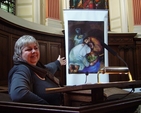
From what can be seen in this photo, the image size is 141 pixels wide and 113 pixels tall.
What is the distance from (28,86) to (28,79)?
0.15ft

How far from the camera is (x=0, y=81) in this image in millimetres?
4152

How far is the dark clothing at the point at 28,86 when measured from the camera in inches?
41.9

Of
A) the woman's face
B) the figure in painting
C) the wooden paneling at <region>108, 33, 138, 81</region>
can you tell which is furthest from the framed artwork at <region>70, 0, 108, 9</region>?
the woman's face

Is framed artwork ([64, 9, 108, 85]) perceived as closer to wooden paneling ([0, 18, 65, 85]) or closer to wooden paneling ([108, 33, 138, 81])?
wooden paneling ([0, 18, 65, 85])

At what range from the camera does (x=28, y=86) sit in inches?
45.8

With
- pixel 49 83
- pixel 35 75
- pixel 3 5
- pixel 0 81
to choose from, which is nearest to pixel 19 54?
pixel 35 75

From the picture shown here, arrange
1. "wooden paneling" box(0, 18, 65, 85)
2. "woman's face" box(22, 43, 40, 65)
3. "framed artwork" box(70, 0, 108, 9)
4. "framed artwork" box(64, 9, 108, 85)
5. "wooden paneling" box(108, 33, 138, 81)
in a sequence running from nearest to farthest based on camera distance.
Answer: "woman's face" box(22, 43, 40, 65) → "wooden paneling" box(0, 18, 65, 85) → "framed artwork" box(64, 9, 108, 85) → "wooden paneling" box(108, 33, 138, 81) → "framed artwork" box(70, 0, 108, 9)

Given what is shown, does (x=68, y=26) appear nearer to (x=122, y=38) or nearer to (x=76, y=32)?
(x=76, y=32)

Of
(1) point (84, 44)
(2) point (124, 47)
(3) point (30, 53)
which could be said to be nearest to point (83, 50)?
(1) point (84, 44)

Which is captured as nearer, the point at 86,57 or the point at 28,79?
the point at 28,79

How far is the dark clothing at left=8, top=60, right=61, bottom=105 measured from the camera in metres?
1.06

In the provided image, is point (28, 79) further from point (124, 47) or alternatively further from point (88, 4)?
point (88, 4)

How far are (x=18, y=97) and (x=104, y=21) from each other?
3.89 m

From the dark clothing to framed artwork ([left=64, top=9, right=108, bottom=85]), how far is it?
2.94m
